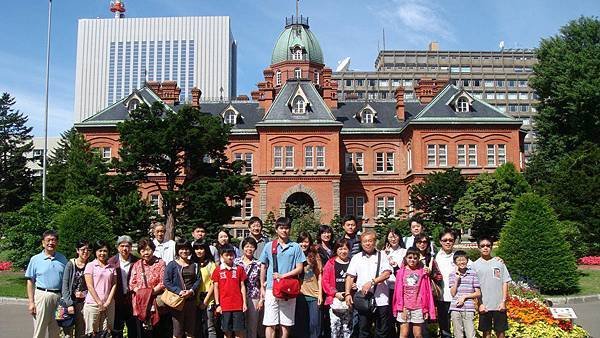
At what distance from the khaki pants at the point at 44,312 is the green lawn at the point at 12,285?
1098 centimetres

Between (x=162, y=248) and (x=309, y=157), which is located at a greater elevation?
(x=309, y=157)

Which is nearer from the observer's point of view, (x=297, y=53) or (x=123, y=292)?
(x=123, y=292)

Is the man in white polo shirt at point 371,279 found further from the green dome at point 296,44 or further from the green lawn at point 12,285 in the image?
the green dome at point 296,44

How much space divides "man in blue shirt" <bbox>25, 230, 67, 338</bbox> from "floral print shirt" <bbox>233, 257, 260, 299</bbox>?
9.57 ft

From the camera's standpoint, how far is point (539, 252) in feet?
62.1

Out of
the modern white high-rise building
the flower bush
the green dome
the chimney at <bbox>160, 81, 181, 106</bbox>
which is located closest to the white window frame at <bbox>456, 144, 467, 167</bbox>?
the flower bush

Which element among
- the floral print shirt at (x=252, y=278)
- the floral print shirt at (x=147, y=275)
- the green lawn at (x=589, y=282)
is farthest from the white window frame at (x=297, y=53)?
the floral print shirt at (x=147, y=275)

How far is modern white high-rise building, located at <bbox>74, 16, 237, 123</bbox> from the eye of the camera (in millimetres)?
142875

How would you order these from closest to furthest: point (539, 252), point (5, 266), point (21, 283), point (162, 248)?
point (162, 248) < point (539, 252) < point (21, 283) < point (5, 266)

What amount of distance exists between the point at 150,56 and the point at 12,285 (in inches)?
5263

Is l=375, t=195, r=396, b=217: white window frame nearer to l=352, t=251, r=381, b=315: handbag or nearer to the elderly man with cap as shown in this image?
l=352, t=251, r=381, b=315: handbag

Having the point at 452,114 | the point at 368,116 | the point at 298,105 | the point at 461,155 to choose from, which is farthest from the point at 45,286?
the point at 368,116

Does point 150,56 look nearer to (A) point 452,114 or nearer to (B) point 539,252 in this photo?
(A) point 452,114

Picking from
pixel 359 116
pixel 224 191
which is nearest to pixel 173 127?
pixel 224 191
